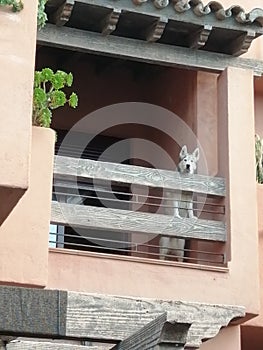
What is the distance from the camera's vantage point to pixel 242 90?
34.1 feet

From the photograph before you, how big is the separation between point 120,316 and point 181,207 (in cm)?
506

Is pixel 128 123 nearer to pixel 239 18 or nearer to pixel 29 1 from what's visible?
pixel 239 18

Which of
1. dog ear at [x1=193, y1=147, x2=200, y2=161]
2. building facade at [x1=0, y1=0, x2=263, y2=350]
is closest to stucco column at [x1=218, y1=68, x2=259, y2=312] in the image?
building facade at [x1=0, y1=0, x2=263, y2=350]

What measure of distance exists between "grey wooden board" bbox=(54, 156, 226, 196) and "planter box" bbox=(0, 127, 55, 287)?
1.18 metres

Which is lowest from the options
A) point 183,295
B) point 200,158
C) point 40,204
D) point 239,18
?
point 183,295

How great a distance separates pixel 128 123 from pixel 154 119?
0.39 metres

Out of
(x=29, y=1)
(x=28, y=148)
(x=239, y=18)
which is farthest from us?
(x=239, y=18)

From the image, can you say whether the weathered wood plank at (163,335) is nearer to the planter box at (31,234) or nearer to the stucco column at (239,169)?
the planter box at (31,234)

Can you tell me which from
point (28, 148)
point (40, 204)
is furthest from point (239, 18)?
point (28, 148)

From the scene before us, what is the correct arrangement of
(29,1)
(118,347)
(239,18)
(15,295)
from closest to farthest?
(15,295) < (118,347) < (29,1) < (239,18)

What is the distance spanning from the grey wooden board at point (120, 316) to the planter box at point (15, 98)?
2.02 meters

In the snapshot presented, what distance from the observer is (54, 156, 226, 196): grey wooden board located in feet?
30.6

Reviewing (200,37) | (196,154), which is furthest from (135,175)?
(200,37)

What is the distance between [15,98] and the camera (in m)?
6.90
